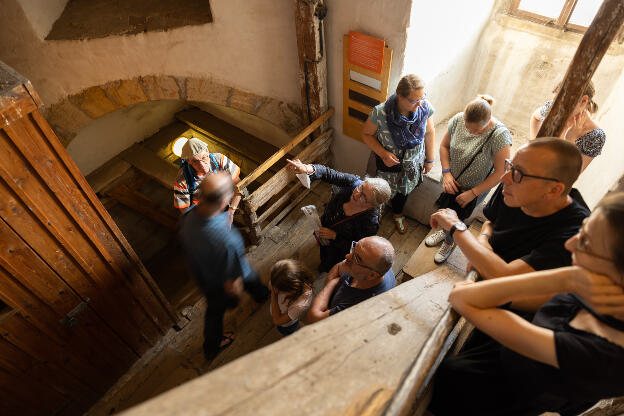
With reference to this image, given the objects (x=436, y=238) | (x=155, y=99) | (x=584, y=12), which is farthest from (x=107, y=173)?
(x=584, y=12)

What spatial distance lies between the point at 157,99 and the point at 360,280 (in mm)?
3784

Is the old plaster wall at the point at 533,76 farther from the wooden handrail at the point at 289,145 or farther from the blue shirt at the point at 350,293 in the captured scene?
the blue shirt at the point at 350,293

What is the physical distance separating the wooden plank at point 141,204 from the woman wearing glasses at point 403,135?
4.55 meters

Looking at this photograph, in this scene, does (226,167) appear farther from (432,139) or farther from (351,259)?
(432,139)

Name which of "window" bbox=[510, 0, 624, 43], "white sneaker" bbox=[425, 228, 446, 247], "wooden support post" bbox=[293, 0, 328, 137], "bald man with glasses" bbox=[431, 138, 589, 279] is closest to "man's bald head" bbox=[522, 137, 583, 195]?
"bald man with glasses" bbox=[431, 138, 589, 279]

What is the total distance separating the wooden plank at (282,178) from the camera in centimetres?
379

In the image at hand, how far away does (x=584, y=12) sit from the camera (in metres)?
3.50

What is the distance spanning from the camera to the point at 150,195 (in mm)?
7070

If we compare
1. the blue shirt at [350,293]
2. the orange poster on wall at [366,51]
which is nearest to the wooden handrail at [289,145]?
the orange poster on wall at [366,51]

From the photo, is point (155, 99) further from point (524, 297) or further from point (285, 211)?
point (524, 297)

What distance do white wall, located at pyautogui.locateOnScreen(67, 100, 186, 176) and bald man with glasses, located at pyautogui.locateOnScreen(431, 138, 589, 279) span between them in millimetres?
5868

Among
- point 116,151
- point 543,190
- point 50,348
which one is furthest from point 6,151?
point 116,151

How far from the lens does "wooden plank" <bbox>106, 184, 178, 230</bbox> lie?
6360 millimetres

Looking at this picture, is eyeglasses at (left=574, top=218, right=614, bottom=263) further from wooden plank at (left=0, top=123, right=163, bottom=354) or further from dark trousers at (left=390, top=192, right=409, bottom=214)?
dark trousers at (left=390, top=192, right=409, bottom=214)
